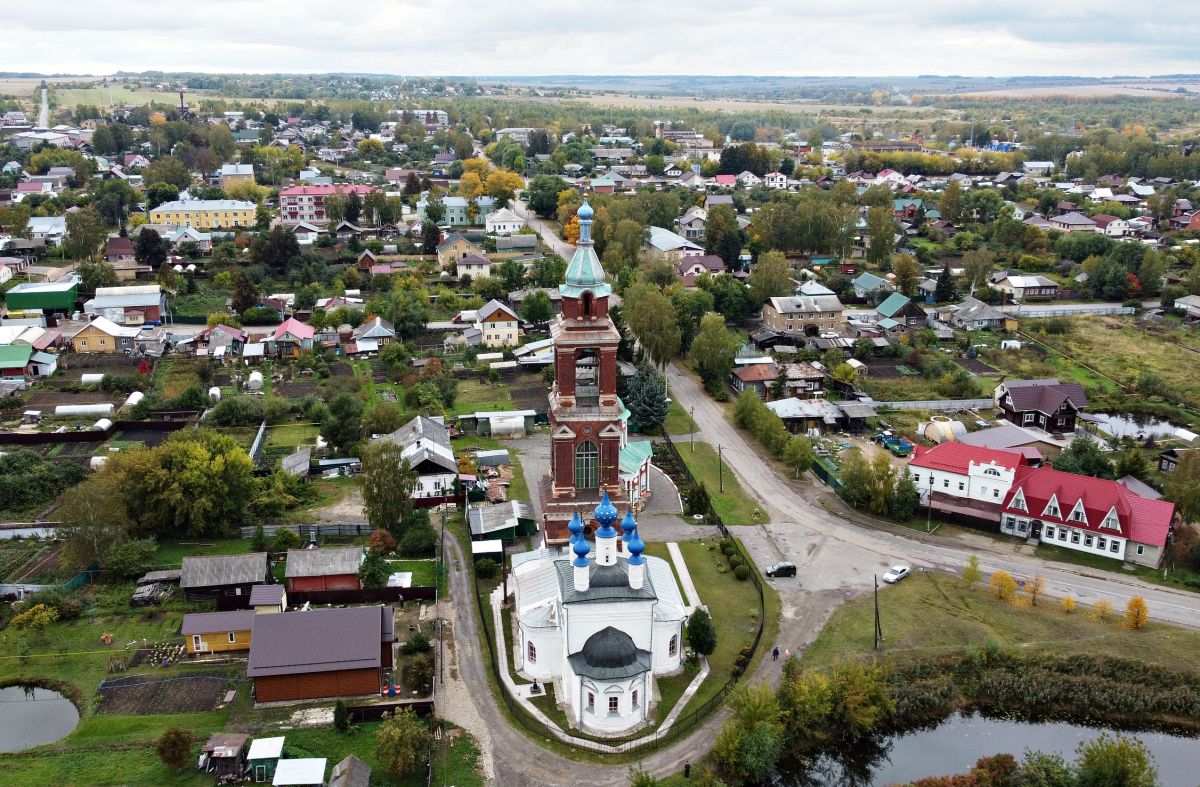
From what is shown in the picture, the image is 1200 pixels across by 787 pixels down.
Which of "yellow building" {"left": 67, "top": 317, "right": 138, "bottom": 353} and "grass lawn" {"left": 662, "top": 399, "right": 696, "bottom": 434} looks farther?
"yellow building" {"left": 67, "top": 317, "right": 138, "bottom": 353}

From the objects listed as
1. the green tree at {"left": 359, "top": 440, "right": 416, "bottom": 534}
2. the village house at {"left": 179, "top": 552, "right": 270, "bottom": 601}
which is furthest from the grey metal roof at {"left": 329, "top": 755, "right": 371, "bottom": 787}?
the green tree at {"left": 359, "top": 440, "right": 416, "bottom": 534}

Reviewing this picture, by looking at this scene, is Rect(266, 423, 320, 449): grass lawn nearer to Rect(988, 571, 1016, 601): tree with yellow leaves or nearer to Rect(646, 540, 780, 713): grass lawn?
Rect(646, 540, 780, 713): grass lawn

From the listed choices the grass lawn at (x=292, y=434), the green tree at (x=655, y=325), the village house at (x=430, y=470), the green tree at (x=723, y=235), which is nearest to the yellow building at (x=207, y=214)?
the green tree at (x=723, y=235)

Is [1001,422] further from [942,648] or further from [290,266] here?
[290,266]

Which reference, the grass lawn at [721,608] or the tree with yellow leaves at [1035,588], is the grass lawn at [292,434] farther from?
the tree with yellow leaves at [1035,588]

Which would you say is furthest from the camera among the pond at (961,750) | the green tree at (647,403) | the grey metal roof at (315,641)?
the green tree at (647,403)

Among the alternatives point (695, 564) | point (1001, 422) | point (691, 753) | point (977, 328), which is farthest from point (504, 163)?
point (691, 753)
